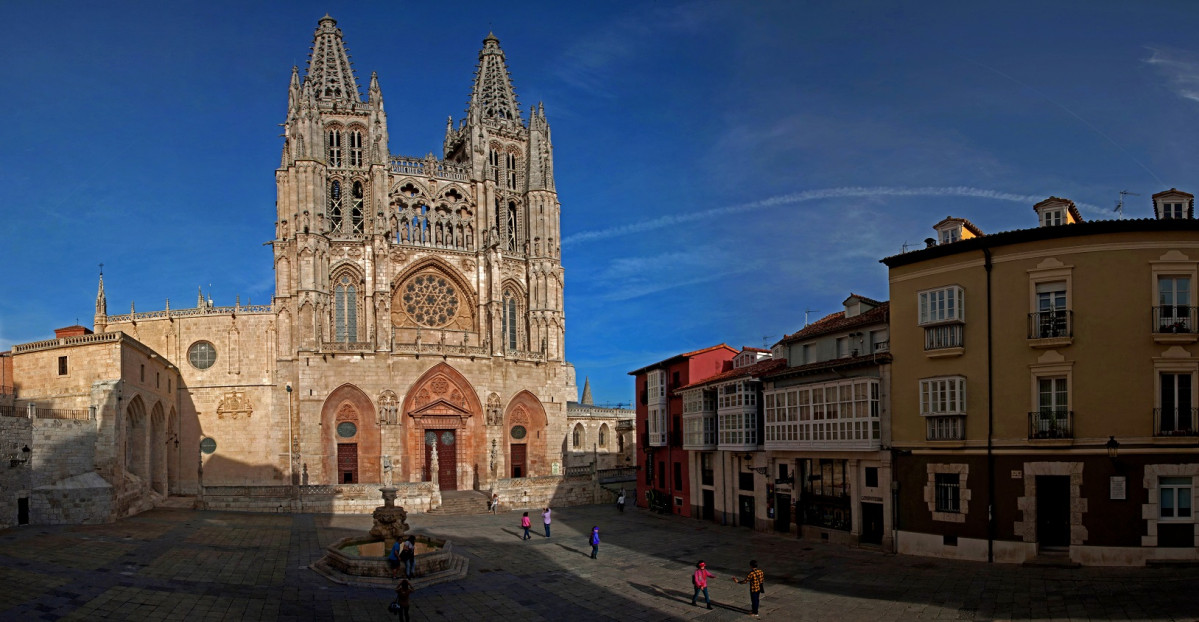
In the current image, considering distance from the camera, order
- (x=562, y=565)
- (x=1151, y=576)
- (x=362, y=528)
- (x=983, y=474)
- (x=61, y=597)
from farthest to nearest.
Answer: (x=362, y=528) → (x=562, y=565) → (x=983, y=474) → (x=1151, y=576) → (x=61, y=597)

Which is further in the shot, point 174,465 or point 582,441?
point 582,441

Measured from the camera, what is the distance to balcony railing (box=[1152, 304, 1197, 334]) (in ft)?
76.8

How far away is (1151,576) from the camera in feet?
70.9

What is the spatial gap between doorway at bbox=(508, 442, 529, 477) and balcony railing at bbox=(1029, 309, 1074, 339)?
39.0m

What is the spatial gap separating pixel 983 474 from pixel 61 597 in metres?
25.5

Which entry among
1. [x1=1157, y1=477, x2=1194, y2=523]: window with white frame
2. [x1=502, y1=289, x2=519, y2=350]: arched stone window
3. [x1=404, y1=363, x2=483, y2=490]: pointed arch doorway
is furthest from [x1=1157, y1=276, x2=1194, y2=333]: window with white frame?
[x1=502, y1=289, x2=519, y2=350]: arched stone window

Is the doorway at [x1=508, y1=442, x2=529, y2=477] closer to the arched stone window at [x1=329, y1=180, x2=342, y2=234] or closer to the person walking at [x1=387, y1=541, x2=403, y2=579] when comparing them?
the arched stone window at [x1=329, y1=180, x2=342, y2=234]

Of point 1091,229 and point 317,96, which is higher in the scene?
point 317,96

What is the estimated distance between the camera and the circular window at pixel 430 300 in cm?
5700

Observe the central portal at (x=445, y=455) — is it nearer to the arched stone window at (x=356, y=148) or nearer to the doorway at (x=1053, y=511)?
the arched stone window at (x=356, y=148)

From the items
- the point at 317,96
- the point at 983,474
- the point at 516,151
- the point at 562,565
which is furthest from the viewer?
the point at 516,151

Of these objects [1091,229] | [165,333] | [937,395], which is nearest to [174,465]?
[165,333]

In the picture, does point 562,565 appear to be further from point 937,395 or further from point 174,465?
point 174,465

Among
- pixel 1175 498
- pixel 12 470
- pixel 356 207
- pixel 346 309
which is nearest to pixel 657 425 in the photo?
pixel 346 309
